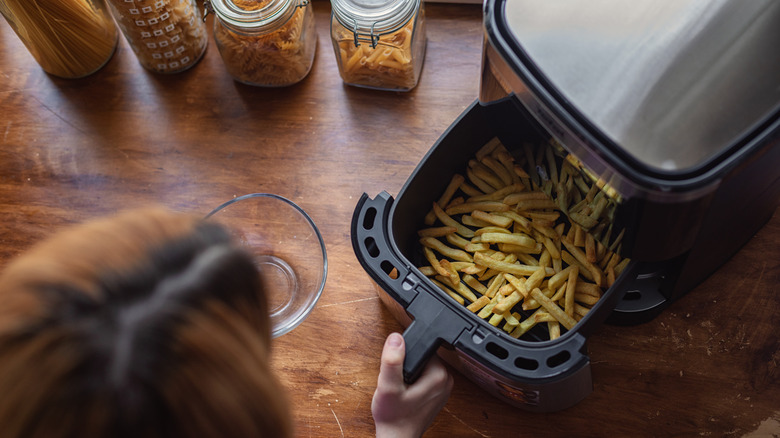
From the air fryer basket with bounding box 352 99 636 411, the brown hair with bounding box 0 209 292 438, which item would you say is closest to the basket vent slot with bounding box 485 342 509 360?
the air fryer basket with bounding box 352 99 636 411

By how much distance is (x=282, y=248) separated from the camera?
1.14 meters

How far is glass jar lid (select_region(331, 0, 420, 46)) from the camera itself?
1116mm

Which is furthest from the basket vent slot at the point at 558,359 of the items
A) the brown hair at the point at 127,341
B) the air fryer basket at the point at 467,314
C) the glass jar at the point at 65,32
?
the glass jar at the point at 65,32

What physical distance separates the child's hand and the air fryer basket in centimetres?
2

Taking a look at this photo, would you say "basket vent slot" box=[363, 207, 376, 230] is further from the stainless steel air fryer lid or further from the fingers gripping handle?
the stainless steel air fryer lid

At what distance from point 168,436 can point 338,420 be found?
560 mm

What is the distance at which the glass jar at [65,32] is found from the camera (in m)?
1.18

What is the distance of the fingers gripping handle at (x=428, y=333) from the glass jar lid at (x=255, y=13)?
599mm

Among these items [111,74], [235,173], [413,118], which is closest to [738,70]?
[413,118]

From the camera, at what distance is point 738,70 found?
0.68m

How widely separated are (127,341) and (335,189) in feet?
2.37

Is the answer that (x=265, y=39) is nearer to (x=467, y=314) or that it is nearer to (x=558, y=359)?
(x=467, y=314)

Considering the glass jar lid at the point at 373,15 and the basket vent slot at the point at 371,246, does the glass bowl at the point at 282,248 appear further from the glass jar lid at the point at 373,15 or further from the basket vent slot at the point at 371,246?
the glass jar lid at the point at 373,15

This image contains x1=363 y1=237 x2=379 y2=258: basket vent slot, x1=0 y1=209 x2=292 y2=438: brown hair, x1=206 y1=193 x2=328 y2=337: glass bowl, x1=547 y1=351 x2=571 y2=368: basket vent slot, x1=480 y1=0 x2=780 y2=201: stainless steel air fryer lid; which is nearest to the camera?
x1=0 y1=209 x2=292 y2=438: brown hair
